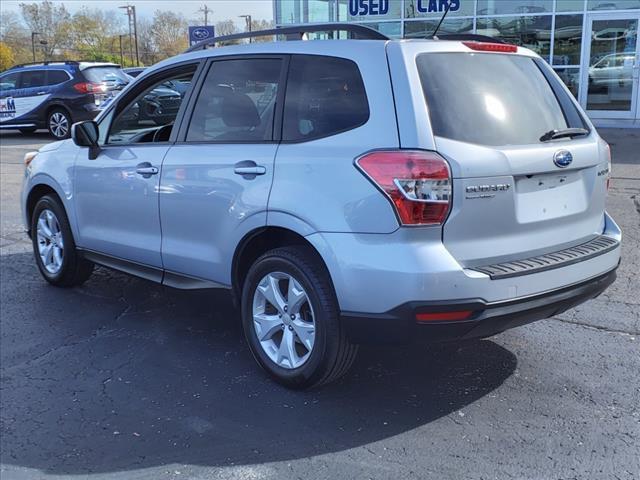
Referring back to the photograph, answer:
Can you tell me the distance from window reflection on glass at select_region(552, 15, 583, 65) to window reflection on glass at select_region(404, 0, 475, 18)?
2.19 m

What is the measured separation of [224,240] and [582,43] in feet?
49.3

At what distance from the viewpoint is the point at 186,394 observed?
377 cm

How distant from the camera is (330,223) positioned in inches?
130

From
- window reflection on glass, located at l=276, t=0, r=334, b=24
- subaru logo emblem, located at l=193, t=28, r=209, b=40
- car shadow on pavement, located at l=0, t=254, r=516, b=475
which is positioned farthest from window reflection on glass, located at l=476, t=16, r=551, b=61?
car shadow on pavement, located at l=0, t=254, r=516, b=475

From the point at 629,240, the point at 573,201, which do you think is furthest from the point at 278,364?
the point at 629,240

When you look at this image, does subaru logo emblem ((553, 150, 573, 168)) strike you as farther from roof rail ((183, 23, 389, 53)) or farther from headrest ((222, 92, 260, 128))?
headrest ((222, 92, 260, 128))

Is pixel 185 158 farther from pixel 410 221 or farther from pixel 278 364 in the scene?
pixel 410 221

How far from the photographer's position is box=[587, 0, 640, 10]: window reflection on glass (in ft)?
52.3

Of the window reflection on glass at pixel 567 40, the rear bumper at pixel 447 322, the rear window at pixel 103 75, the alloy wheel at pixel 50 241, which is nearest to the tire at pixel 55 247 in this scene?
the alloy wheel at pixel 50 241

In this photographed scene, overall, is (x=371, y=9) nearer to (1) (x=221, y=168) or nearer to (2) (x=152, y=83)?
(2) (x=152, y=83)

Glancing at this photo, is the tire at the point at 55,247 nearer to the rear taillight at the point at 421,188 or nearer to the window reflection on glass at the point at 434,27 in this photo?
the rear taillight at the point at 421,188

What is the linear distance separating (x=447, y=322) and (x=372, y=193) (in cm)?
68

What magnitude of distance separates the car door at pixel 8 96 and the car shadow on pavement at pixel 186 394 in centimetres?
1431

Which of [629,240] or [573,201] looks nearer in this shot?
[573,201]
